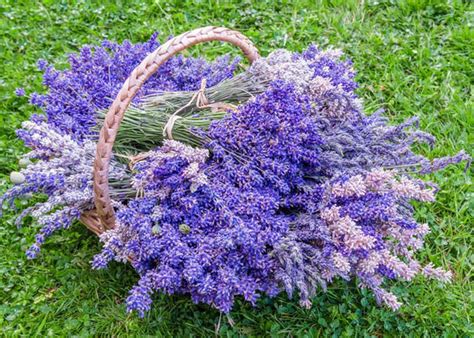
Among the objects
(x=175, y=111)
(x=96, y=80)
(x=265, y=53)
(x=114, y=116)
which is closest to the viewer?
(x=114, y=116)

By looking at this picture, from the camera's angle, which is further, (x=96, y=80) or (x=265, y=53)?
(x=265, y=53)

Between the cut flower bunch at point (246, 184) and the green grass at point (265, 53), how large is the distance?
318 millimetres

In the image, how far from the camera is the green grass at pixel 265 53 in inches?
78.6

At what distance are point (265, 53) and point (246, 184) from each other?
152 centimetres

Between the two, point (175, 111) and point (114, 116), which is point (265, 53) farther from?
point (114, 116)

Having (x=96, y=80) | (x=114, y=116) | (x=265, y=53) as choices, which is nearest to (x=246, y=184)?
(x=114, y=116)

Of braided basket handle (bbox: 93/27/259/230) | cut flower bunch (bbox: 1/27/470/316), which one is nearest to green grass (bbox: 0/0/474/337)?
cut flower bunch (bbox: 1/27/470/316)

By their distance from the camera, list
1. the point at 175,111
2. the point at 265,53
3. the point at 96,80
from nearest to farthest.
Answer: the point at 175,111 < the point at 96,80 < the point at 265,53

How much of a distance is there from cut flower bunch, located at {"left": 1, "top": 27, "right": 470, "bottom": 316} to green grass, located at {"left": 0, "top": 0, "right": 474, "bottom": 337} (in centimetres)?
32

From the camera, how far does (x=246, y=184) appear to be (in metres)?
1.75

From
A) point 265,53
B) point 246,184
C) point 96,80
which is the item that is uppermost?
point 96,80

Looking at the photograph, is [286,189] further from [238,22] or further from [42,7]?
[42,7]

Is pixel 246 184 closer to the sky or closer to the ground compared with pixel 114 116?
closer to the ground

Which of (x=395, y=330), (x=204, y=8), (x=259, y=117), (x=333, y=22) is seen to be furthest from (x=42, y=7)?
(x=395, y=330)
